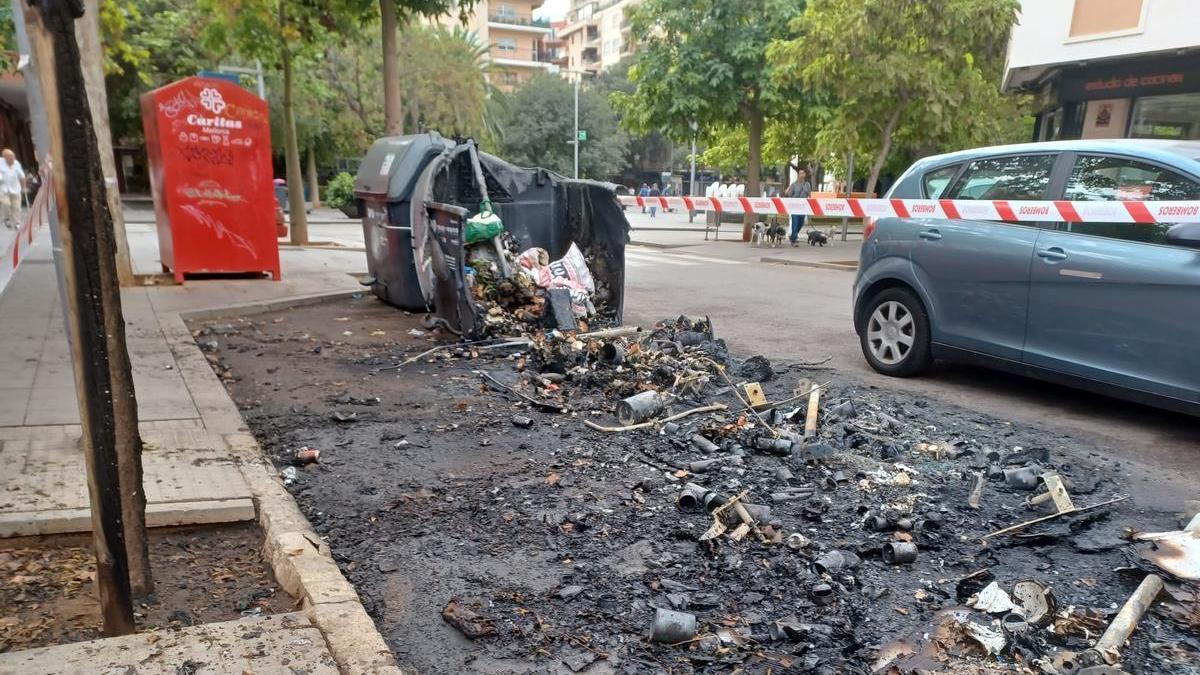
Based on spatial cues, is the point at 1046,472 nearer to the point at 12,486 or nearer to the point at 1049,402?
the point at 1049,402

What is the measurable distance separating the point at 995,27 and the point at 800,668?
16337 millimetres

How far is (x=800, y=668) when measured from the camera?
2.61m

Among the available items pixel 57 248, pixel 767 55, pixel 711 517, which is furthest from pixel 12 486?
pixel 767 55

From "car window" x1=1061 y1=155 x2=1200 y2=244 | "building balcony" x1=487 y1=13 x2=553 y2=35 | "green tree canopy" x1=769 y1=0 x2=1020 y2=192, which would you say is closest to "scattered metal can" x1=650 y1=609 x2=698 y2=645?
"car window" x1=1061 y1=155 x2=1200 y2=244

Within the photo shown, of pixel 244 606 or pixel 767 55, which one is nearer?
pixel 244 606

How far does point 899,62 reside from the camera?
14.7 m

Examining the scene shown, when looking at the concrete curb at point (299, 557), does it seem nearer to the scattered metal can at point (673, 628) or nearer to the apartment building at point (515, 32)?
the scattered metal can at point (673, 628)

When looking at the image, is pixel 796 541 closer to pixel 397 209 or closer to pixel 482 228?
pixel 482 228

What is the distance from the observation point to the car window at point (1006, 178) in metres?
5.70

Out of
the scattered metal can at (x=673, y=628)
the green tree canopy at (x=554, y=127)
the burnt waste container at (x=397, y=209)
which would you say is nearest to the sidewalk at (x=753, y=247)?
the burnt waste container at (x=397, y=209)

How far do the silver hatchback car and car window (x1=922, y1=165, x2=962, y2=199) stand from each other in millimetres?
10

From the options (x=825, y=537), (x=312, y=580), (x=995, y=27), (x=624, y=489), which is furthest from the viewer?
(x=995, y=27)

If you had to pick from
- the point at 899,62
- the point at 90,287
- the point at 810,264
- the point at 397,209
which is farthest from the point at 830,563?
the point at 899,62

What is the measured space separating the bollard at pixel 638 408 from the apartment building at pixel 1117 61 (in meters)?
14.6
